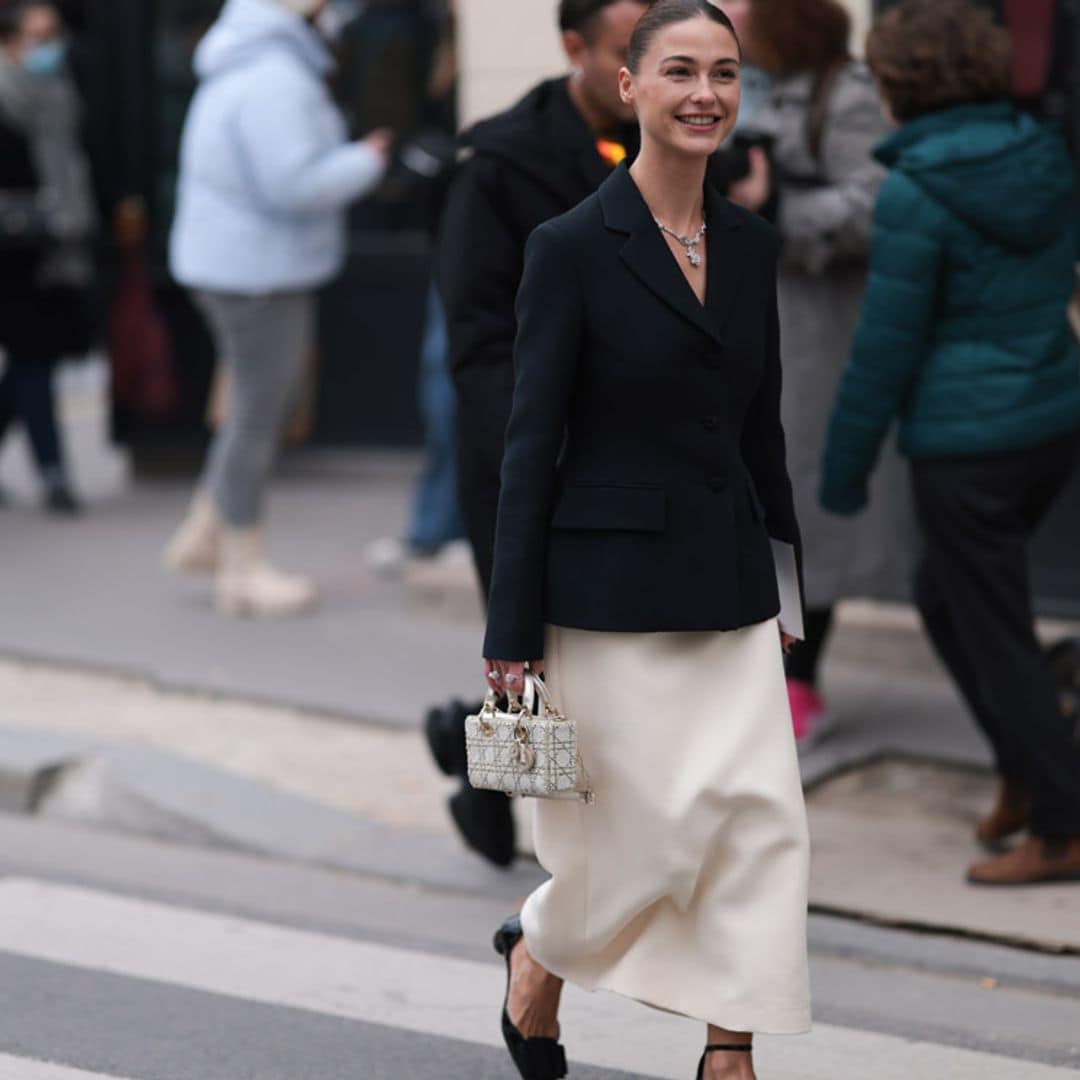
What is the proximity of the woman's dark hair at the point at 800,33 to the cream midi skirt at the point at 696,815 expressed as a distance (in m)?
2.81

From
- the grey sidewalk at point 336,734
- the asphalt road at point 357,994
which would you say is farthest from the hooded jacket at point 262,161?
the asphalt road at point 357,994

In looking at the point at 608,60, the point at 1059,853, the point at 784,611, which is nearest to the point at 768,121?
the point at 608,60

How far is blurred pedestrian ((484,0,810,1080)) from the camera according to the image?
3.93 meters

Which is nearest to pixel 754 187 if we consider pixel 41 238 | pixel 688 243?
pixel 688 243

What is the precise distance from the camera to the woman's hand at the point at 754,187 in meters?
5.79

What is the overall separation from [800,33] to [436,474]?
3090mm

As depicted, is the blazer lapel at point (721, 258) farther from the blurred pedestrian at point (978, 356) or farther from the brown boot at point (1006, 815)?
the brown boot at point (1006, 815)

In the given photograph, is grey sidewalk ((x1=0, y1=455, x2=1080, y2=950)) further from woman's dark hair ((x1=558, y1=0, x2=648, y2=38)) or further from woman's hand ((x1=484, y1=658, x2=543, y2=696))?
woman's dark hair ((x1=558, y1=0, x2=648, y2=38))

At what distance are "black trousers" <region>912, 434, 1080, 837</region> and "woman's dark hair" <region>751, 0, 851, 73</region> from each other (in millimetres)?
1342

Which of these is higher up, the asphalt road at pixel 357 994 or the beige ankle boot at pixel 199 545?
the asphalt road at pixel 357 994

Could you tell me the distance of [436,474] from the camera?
9172 mm

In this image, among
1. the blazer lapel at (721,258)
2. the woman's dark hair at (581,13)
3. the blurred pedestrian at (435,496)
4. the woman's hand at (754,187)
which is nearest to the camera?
the blazer lapel at (721,258)

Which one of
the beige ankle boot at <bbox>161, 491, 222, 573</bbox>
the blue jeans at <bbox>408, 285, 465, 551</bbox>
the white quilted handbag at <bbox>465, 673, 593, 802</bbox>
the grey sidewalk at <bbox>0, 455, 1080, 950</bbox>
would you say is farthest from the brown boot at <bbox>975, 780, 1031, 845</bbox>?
the beige ankle boot at <bbox>161, 491, 222, 573</bbox>

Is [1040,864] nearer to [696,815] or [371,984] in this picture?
[371,984]
